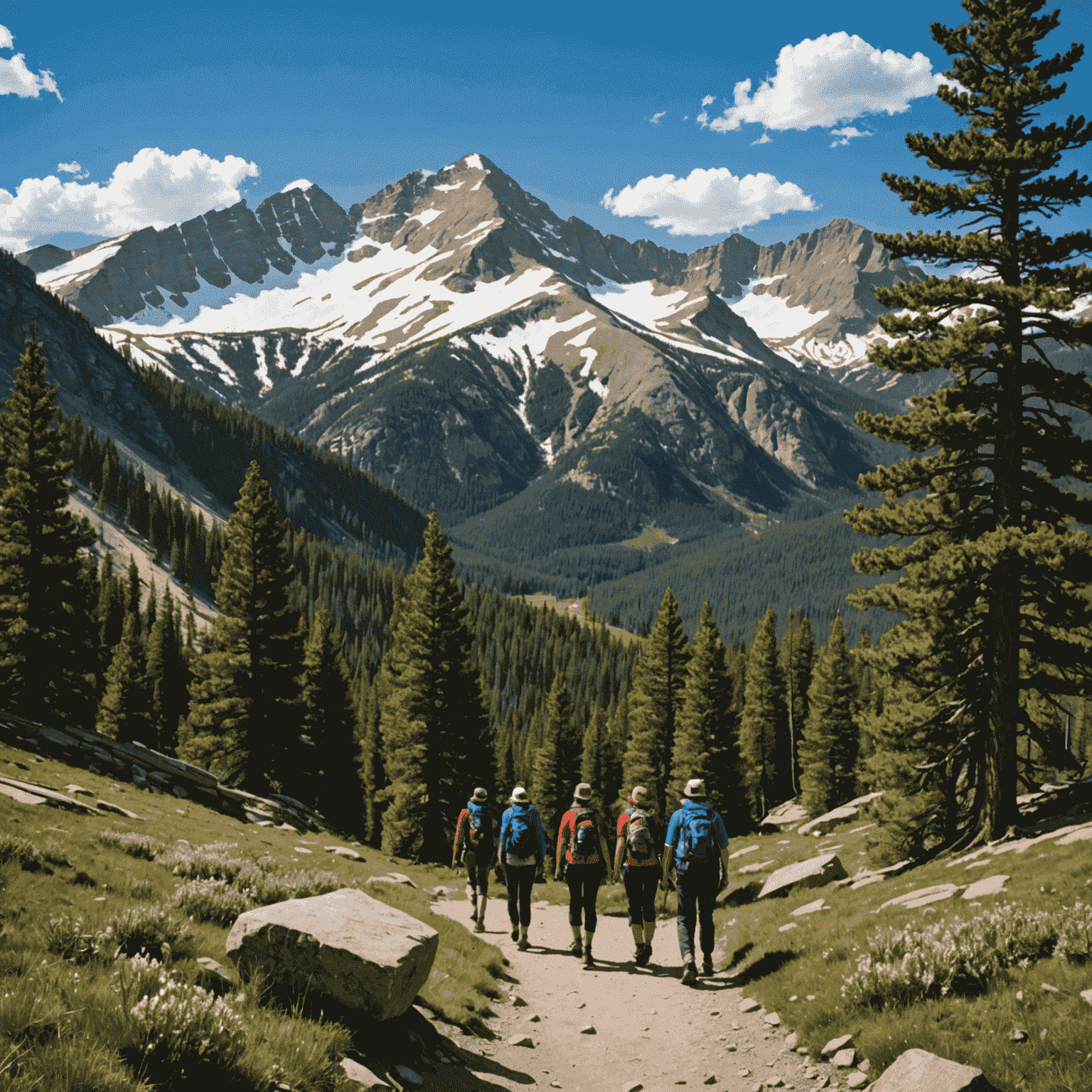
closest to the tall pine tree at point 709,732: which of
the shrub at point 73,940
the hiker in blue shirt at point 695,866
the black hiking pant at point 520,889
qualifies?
the black hiking pant at point 520,889

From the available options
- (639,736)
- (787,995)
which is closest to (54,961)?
(787,995)

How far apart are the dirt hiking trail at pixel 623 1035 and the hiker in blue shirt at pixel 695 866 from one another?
568 millimetres

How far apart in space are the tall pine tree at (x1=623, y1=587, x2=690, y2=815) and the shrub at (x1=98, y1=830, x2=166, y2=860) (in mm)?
36209

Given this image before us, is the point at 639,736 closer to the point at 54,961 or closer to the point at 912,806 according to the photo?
the point at 912,806

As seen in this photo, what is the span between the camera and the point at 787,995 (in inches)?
385

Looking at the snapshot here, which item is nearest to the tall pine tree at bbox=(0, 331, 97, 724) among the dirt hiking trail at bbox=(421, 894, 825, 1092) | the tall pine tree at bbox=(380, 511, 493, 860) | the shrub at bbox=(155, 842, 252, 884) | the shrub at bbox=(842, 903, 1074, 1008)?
the tall pine tree at bbox=(380, 511, 493, 860)

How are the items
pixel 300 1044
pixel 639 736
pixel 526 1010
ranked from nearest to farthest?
pixel 300 1044, pixel 526 1010, pixel 639 736

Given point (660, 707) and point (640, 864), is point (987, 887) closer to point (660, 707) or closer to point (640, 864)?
point (640, 864)

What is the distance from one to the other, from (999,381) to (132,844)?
1885 centimetres

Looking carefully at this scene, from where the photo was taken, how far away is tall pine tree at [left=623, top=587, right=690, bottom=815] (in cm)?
4706

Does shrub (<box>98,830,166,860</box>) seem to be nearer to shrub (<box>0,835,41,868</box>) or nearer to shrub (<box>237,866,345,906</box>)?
shrub (<box>237,866,345,906</box>)

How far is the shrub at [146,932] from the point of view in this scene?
24.0ft

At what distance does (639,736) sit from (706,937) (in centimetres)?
3571

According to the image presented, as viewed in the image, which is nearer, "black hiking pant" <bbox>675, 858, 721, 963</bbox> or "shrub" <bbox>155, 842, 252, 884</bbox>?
"shrub" <bbox>155, 842, 252, 884</bbox>
